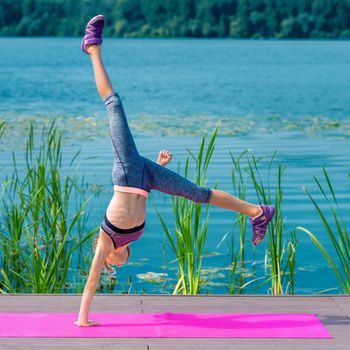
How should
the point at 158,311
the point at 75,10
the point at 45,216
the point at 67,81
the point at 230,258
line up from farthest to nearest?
1. the point at 75,10
2. the point at 67,81
3. the point at 230,258
4. the point at 45,216
5. the point at 158,311

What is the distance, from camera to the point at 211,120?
1969 centimetres

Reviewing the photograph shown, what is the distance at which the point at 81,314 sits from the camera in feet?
13.5

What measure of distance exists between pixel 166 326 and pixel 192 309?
0.34 metres

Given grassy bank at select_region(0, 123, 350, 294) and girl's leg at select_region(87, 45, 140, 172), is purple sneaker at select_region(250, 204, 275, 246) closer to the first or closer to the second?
girl's leg at select_region(87, 45, 140, 172)

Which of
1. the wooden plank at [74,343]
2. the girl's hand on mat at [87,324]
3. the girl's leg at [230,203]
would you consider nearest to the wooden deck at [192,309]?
the wooden plank at [74,343]

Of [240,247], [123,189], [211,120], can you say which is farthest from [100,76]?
[211,120]

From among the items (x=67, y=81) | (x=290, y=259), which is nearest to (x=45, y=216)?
(x=290, y=259)

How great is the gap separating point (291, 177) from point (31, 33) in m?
81.5

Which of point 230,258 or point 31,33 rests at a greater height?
point 230,258

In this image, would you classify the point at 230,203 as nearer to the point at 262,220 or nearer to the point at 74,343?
the point at 262,220

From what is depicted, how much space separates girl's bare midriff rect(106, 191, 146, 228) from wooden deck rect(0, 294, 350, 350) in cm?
48

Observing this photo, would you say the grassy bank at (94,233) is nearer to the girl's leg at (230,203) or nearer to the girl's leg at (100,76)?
the girl's leg at (230,203)

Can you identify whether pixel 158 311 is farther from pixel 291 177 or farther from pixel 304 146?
pixel 304 146

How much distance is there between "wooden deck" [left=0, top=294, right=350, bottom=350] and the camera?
3902 mm
